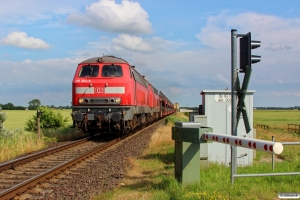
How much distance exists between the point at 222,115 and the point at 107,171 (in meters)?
3.11

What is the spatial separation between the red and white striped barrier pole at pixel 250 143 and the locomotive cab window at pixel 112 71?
10858 millimetres

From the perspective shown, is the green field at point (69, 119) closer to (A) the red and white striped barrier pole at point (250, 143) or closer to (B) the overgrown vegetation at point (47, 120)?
(B) the overgrown vegetation at point (47, 120)

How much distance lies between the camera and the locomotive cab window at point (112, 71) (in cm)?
1642

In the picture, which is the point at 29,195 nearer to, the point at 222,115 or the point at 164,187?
the point at 164,187

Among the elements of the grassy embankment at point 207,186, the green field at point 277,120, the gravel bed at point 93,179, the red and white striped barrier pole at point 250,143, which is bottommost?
the green field at point 277,120

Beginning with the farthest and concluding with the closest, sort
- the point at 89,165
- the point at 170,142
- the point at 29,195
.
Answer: the point at 170,142 < the point at 89,165 < the point at 29,195

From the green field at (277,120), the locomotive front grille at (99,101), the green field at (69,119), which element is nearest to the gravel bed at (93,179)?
the locomotive front grille at (99,101)

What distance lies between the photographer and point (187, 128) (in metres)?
6.00

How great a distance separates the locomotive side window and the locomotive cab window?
314 millimetres

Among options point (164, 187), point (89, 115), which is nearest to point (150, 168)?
point (164, 187)

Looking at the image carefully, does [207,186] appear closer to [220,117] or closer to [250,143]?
[250,143]

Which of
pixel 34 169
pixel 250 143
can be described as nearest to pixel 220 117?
pixel 250 143

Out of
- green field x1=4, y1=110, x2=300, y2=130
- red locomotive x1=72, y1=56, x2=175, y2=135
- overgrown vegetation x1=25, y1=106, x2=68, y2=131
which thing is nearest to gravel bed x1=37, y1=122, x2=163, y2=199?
red locomotive x1=72, y1=56, x2=175, y2=135

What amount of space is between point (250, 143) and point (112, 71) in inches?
480
